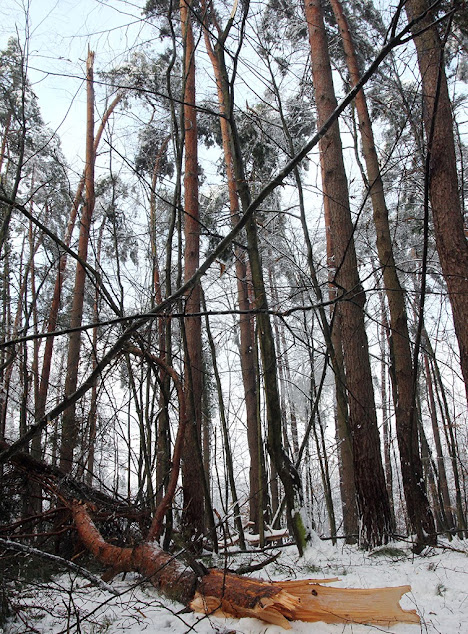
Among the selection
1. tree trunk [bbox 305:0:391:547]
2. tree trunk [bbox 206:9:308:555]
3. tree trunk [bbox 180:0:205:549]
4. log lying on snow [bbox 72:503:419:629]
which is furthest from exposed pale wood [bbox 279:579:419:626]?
tree trunk [bbox 180:0:205:549]

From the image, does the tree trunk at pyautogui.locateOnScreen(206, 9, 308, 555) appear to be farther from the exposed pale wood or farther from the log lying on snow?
the exposed pale wood

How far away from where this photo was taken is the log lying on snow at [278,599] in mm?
1624

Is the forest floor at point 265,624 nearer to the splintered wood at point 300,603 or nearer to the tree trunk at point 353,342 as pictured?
the splintered wood at point 300,603

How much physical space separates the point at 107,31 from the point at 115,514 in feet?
10.8

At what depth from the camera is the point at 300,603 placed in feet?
5.43

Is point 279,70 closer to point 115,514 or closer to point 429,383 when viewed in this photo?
point 115,514

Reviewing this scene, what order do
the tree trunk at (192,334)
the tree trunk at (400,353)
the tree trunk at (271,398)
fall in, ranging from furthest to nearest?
the tree trunk at (192,334)
the tree trunk at (400,353)
the tree trunk at (271,398)

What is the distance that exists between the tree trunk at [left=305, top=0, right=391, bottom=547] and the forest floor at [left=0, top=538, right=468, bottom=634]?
83 cm

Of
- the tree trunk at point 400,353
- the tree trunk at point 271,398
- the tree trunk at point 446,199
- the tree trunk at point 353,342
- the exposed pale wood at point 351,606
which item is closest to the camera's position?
the exposed pale wood at point 351,606

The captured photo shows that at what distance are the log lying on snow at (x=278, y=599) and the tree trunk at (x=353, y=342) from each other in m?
2.22

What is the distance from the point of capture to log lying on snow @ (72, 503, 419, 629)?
162 cm

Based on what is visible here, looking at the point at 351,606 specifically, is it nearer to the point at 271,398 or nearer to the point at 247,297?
the point at 271,398

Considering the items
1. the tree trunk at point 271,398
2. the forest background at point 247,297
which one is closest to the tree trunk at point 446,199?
the forest background at point 247,297

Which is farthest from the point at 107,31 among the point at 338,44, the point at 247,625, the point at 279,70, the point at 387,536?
the point at 338,44
